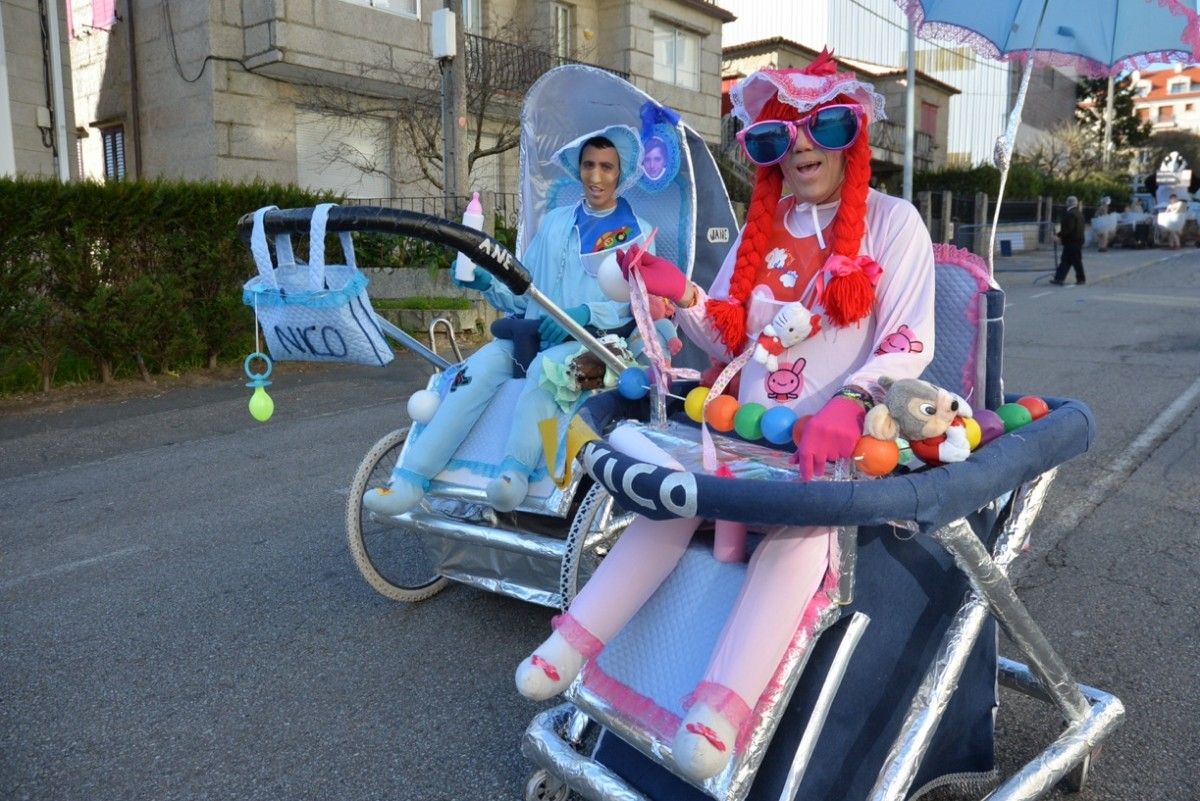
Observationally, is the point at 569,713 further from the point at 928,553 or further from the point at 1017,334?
the point at 1017,334

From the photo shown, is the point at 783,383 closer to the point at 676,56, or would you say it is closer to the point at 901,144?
the point at 676,56

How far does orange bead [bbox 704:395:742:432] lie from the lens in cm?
244

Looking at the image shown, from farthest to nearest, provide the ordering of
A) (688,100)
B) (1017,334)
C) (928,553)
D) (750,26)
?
(750,26) → (688,100) → (1017,334) → (928,553)

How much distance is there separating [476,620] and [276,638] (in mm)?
748

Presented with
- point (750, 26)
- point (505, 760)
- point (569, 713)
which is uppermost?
point (750, 26)

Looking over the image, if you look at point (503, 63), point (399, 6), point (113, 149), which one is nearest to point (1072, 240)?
point (503, 63)

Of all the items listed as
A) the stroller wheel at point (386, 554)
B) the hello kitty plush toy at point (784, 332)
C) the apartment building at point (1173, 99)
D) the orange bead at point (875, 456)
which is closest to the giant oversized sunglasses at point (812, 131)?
the hello kitty plush toy at point (784, 332)

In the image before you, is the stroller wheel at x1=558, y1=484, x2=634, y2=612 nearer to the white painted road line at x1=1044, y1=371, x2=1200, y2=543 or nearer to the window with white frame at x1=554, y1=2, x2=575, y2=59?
the white painted road line at x1=1044, y1=371, x2=1200, y2=543

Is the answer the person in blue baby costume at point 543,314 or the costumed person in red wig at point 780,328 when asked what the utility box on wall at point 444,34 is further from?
the costumed person in red wig at point 780,328

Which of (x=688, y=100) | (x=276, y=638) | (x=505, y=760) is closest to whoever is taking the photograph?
(x=505, y=760)

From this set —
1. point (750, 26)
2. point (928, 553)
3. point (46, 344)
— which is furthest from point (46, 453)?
point (750, 26)

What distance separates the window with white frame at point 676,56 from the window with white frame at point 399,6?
6.60m

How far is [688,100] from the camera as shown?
2188 centimetres

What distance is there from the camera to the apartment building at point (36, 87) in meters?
12.8
